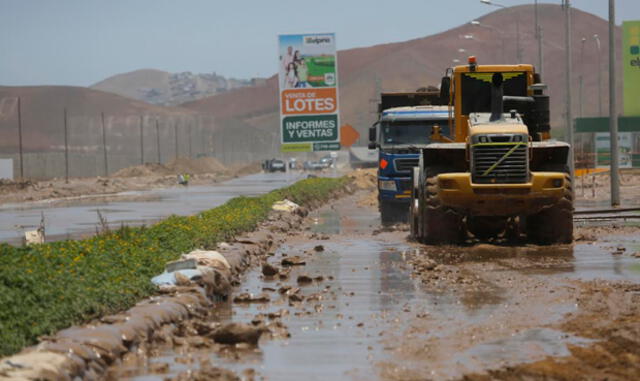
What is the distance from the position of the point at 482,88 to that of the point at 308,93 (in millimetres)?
29963

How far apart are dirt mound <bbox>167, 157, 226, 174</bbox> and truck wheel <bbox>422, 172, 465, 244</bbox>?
379 ft

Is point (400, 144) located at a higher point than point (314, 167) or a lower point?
higher

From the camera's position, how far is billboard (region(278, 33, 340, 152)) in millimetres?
53000

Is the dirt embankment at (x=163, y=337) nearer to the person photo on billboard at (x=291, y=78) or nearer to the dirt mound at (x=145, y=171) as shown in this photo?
the person photo on billboard at (x=291, y=78)

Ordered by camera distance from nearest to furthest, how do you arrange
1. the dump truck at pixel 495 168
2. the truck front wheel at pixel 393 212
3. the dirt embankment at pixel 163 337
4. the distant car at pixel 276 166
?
the dirt embankment at pixel 163 337 < the dump truck at pixel 495 168 < the truck front wheel at pixel 393 212 < the distant car at pixel 276 166

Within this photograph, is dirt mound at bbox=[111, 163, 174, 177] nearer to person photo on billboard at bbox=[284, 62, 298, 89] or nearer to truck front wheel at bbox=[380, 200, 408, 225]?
person photo on billboard at bbox=[284, 62, 298, 89]

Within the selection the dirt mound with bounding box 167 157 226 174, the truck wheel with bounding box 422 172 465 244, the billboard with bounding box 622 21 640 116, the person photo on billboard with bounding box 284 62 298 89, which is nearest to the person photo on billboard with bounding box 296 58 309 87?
the person photo on billboard with bounding box 284 62 298 89

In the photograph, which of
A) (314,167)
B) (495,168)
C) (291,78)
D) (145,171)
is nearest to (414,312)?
(495,168)

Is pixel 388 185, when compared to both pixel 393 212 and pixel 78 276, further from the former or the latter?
pixel 78 276

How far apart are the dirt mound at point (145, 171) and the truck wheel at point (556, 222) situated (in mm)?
104306

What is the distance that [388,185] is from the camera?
32750 mm

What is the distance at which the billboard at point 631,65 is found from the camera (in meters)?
64.6

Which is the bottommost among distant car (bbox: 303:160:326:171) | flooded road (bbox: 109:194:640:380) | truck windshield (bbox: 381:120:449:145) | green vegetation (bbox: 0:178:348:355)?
distant car (bbox: 303:160:326:171)

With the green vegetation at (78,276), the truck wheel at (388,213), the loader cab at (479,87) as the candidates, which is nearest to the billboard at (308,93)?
the truck wheel at (388,213)
